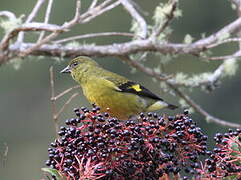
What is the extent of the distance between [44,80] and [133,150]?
11.5 meters

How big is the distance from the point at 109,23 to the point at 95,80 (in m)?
8.81

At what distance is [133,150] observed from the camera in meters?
2.50

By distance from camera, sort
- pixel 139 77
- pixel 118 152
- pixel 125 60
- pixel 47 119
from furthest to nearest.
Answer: pixel 47 119, pixel 139 77, pixel 125 60, pixel 118 152

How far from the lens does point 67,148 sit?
2.56 m

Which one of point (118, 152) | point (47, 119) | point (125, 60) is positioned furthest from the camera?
point (47, 119)

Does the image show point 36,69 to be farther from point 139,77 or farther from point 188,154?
point 188,154

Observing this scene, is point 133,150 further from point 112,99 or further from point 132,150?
point 112,99

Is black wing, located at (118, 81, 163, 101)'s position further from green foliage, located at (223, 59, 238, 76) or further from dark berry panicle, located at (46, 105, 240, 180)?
dark berry panicle, located at (46, 105, 240, 180)

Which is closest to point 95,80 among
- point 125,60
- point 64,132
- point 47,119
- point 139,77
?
point 125,60

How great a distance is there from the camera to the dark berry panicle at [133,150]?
2482 millimetres

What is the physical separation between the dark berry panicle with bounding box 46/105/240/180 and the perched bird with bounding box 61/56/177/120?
2.48m

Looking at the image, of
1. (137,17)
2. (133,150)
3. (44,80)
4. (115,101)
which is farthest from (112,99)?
(44,80)

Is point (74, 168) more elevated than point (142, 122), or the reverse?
point (142, 122)

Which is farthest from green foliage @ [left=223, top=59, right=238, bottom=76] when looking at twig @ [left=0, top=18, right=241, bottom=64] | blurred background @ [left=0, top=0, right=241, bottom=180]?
blurred background @ [left=0, top=0, right=241, bottom=180]
